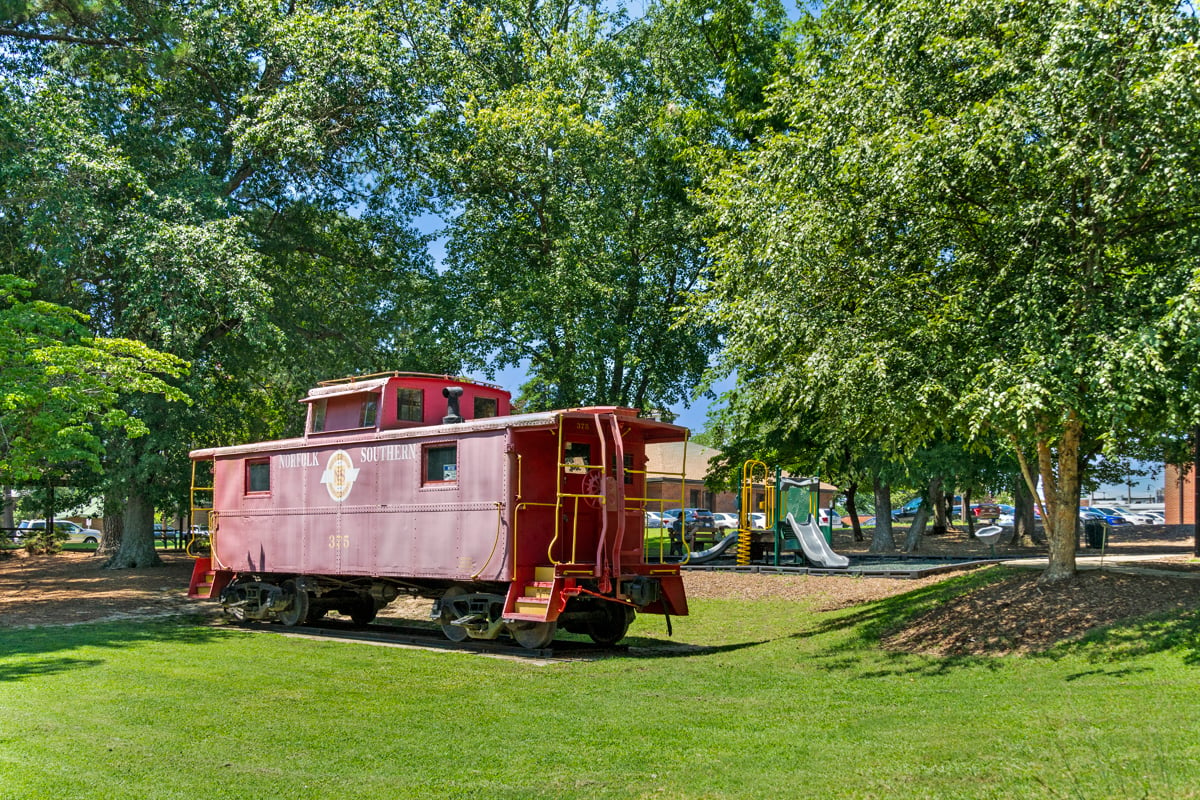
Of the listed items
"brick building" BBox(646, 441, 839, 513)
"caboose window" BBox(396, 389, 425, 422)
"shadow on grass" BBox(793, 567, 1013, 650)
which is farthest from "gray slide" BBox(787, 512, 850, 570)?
"brick building" BBox(646, 441, 839, 513)

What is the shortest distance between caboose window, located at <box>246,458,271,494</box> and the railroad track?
Answer: 2.60 meters

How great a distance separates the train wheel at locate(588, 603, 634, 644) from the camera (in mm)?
15430

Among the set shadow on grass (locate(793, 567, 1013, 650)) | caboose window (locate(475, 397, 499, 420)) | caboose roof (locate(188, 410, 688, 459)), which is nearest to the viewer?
caboose roof (locate(188, 410, 688, 459))

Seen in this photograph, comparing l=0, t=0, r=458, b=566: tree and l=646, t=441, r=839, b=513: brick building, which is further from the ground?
l=0, t=0, r=458, b=566: tree

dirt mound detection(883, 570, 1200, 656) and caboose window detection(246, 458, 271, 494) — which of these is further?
caboose window detection(246, 458, 271, 494)

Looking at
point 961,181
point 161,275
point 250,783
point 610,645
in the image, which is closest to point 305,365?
point 161,275

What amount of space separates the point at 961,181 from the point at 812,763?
8.44 meters

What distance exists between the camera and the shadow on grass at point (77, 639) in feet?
41.5

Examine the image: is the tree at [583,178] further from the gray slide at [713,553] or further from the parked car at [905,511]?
the parked car at [905,511]

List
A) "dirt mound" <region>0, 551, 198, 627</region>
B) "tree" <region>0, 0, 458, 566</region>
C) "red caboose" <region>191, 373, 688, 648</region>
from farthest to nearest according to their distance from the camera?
"tree" <region>0, 0, 458, 566</region>, "dirt mound" <region>0, 551, 198, 627</region>, "red caboose" <region>191, 373, 688, 648</region>

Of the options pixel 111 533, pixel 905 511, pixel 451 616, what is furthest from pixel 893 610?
pixel 905 511

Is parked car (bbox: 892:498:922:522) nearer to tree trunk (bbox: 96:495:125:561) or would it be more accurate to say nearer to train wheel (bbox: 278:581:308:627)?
tree trunk (bbox: 96:495:125:561)

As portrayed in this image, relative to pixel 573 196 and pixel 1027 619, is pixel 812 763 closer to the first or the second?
pixel 1027 619

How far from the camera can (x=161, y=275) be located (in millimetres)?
23328
